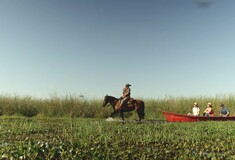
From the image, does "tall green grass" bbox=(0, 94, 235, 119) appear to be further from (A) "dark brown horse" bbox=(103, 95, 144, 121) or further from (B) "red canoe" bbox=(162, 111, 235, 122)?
(B) "red canoe" bbox=(162, 111, 235, 122)

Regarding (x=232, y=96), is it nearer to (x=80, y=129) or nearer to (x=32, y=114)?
(x=32, y=114)

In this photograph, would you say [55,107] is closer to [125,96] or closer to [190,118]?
[125,96]

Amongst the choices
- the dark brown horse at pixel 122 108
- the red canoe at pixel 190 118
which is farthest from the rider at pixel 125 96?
the red canoe at pixel 190 118

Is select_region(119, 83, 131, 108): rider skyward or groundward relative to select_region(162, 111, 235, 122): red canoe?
skyward

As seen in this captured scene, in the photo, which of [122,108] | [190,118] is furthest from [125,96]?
[190,118]

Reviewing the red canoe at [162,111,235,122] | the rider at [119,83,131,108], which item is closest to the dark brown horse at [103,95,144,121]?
Result: the rider at [119,83,131,108]

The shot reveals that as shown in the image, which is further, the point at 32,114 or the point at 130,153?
the point at 32,114

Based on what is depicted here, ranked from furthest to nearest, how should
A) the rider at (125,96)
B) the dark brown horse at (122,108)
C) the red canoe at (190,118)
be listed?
the dark brown horse at (122,108), the rider at (125,96), the red canoe at (190,118)

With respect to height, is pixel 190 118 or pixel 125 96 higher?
pixel 125 96

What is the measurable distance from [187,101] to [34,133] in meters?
15.6

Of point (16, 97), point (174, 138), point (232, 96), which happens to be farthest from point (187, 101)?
point (174, 138)

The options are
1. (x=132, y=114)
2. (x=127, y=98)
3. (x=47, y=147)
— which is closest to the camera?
(x=47, y=147)

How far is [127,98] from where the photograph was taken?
19938 mm

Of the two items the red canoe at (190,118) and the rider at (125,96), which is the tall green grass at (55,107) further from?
the red canoe at (190,118)
